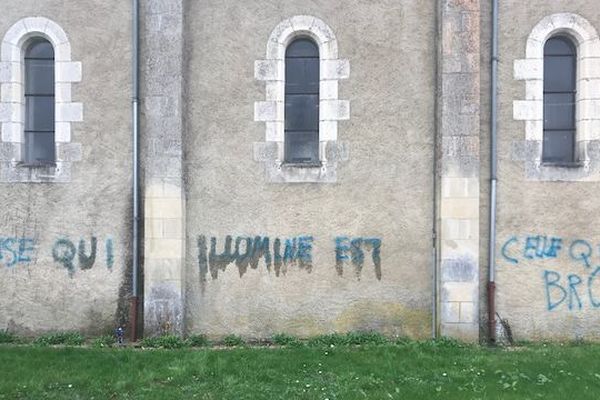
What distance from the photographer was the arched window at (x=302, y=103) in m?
7.86

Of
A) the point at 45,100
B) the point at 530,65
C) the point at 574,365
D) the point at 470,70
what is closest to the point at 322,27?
the point at 470,70

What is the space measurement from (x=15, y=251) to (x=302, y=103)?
4561 millimetres

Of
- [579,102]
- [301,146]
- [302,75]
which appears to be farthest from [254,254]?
[579,102]

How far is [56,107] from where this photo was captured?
309 inches

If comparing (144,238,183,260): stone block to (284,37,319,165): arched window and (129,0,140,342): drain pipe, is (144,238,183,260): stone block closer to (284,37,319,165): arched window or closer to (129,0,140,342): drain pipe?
(129,0,140,342): drain pipe

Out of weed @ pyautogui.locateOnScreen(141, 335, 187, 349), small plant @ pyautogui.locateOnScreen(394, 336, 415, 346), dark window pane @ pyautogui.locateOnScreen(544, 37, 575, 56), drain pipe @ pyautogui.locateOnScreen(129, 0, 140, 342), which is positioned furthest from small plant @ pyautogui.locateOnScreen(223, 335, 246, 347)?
dark window pane @ pyautogui.locateOnScreen(544, 37, 575, 56)

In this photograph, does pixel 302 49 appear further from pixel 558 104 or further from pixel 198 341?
pixel 198 341

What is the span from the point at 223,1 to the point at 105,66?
1.90 m

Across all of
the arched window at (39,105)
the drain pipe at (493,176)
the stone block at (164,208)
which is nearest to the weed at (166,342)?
the stone block at (164,208)

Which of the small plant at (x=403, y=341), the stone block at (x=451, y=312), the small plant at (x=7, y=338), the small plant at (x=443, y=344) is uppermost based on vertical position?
the stone block at (x=451, y=312)

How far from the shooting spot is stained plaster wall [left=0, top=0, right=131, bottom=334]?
775 centimetres

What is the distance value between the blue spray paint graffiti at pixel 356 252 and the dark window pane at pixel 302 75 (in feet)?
7.12

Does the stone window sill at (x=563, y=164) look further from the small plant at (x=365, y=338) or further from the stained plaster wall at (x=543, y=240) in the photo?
the small plant at (x=365, y=338)

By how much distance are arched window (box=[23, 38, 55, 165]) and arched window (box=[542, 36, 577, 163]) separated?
23.1 ft
